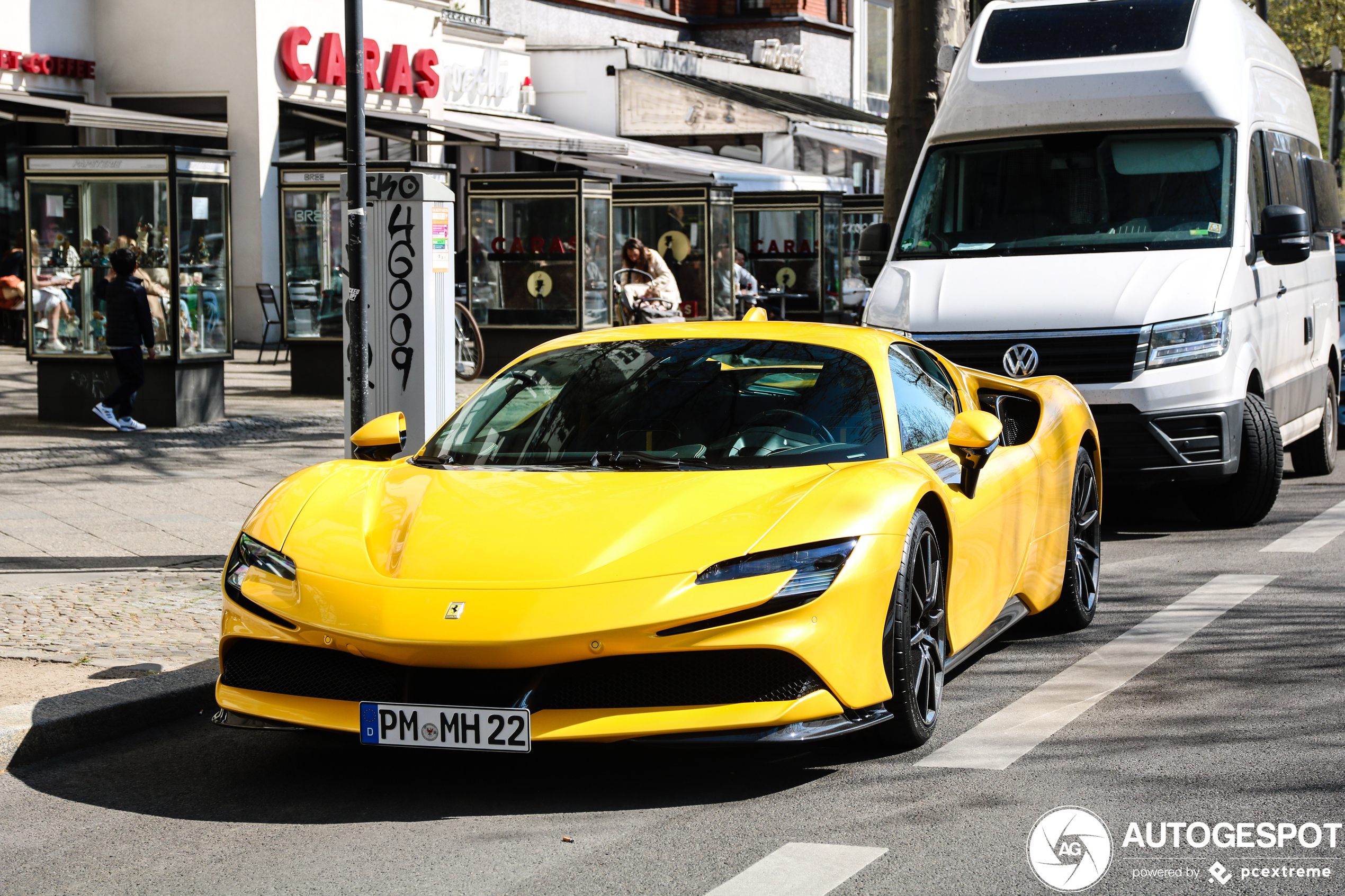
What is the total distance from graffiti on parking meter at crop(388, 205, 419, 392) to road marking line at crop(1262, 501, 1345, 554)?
4614 mm

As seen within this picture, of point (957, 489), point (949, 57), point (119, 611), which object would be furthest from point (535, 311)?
point (957, 489)

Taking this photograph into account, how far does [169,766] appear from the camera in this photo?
18.2 ft

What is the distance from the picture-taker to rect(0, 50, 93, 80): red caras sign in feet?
77.9

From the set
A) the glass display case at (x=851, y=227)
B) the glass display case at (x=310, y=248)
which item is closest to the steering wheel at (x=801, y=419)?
the glass display case at (x=310, y=248)

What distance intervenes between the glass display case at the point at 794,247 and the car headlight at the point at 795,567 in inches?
852

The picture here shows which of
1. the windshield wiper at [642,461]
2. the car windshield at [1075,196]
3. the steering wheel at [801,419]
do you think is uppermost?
the car windshield at [1075,196]

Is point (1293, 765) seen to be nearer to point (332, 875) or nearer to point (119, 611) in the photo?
point (332, 875)

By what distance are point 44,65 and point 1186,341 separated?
63.5ft

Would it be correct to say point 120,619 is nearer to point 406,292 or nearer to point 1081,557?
point 406,292

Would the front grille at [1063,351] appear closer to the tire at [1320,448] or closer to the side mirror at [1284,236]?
the side mirror at [1284,236]

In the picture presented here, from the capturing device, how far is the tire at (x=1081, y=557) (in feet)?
24.2

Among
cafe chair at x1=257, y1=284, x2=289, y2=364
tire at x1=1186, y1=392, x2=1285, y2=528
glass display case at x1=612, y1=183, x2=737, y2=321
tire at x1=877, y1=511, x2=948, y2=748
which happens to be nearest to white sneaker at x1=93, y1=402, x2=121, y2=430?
cafe chair at x1=257, y1=284, x2=289, y2=364

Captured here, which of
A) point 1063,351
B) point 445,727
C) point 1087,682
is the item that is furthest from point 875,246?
point 445,727

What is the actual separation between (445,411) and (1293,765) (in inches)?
203
